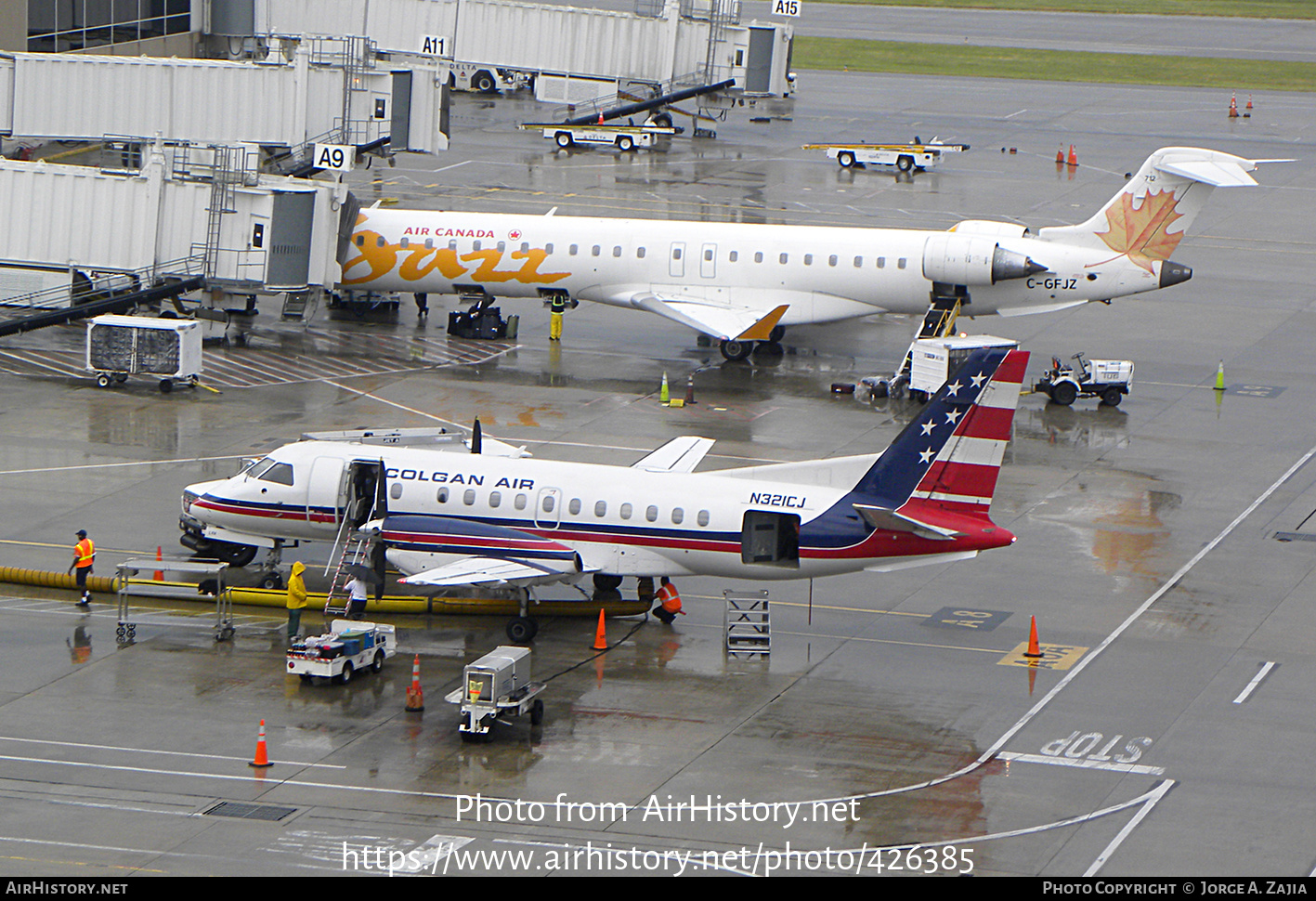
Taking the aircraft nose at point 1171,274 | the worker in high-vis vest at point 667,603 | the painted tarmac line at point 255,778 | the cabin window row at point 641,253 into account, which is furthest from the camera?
the cabin window row at point 641,253

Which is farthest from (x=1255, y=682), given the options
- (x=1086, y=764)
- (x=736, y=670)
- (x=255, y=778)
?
(x=255, y=778)

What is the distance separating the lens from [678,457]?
142 ft

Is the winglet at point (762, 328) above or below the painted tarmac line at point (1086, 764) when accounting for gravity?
above

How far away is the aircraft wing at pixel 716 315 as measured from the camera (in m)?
59.7

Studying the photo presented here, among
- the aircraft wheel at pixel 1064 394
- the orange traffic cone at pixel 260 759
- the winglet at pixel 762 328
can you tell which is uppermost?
the winglet at pixel 762 328

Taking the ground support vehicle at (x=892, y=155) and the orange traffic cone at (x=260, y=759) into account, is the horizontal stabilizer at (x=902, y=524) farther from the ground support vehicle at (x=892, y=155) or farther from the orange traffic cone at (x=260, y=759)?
the ground support vehicle at (x=892, y=155)

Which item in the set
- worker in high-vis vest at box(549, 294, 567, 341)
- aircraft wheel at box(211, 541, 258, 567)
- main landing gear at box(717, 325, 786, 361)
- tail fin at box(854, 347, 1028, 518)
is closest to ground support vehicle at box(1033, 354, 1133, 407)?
main landing gear at box(717, 325, 786, 361)

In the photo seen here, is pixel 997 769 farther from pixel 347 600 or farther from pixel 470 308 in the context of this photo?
pixel 470 308

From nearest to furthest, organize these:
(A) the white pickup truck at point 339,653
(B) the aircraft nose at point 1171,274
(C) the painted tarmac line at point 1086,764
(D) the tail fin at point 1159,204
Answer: (C) the painted tarmac line at point 1086,764 → (A) the white pickup truck at point 339,653 → (D) the tail fin at point 1159,204 → (B) the aircraft nose at point 1171,274

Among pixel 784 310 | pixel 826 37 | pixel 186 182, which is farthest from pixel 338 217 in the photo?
pixel 826 37

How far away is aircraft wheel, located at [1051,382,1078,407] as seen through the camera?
56.7 m

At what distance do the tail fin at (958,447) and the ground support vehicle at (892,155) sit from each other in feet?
198

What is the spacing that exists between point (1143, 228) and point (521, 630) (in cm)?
3168

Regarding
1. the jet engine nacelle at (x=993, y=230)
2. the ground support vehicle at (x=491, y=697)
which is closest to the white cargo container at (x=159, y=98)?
the jet engine nacelle at (x=993, y=230)
